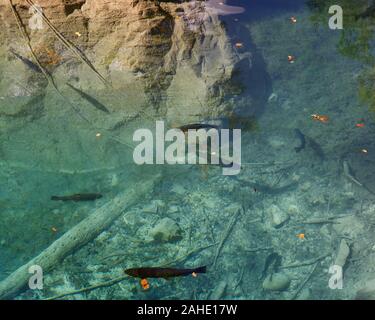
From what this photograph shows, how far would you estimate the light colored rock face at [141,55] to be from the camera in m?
5.32

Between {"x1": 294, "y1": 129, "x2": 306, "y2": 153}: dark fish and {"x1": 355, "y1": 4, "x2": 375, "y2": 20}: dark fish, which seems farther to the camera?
{"x1": 355, "y1": 4, "x2": 375, "y2": 20}: dark fish

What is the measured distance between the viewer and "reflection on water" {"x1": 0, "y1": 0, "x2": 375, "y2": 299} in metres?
4.37

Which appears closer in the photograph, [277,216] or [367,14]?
[277,216]

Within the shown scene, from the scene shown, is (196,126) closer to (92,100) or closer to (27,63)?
(92,100)

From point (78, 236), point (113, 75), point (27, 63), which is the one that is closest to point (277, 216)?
point (78, 236)

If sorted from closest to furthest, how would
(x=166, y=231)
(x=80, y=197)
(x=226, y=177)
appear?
(x=166, y=231) < (x=80, y=197) < (x=226, y=177)

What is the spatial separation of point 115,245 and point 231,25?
149 inches

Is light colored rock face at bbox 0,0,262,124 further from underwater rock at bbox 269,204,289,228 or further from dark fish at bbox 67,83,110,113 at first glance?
underwater rock at bbox 269,204,289,228

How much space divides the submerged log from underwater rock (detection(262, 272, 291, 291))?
6.26 feet

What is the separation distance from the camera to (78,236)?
177 inches

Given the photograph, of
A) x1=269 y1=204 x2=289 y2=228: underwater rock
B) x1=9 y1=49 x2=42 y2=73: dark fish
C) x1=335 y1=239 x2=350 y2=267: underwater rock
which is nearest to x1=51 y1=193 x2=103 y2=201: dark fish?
x1=9 y1=49 x2=42 y2=73: dark fish

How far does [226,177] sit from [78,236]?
2099 mm
